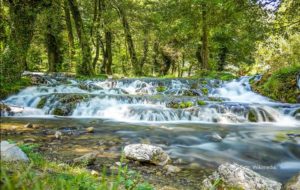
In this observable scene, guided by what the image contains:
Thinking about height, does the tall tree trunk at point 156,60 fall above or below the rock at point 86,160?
above

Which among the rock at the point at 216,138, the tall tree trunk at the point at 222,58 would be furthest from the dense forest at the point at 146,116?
the tall tree trunk at the point at 222,58

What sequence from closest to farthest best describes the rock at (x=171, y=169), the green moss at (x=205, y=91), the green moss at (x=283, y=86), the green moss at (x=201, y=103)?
the rock at (x=171, y=169), the green moss at (x=201, y=103), the green moss at (x=283, y=86), the green moss at (x=205, y=91)

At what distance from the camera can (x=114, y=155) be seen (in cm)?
523

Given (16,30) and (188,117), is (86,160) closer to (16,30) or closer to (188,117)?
(16,30)

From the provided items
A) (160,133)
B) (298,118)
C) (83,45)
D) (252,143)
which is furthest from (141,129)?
(83,45)

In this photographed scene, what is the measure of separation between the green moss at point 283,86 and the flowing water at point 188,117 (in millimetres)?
564

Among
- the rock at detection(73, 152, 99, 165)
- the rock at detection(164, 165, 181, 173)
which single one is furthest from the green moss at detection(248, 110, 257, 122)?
the rock at detection(73, 152, 99, 165)

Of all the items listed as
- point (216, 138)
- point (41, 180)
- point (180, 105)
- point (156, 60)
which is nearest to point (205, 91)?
point (180, 105)

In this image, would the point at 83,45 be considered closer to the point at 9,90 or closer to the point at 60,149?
the point at 9,90

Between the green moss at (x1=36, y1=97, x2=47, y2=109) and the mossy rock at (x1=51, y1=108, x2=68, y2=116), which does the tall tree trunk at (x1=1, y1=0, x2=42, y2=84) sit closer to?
the mossy rock at (x1=51, y1=108, x2=68, y2=116)

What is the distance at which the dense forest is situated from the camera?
3.60 metres

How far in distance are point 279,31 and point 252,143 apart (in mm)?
7263

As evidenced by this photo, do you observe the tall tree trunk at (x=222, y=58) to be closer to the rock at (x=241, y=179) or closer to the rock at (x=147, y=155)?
the rock at (x=147, y=155)

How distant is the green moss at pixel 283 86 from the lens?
13.8m
